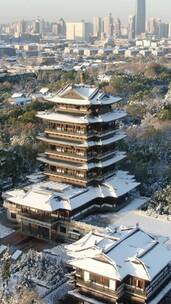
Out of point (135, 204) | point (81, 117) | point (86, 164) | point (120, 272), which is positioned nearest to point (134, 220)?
point (135, 204)

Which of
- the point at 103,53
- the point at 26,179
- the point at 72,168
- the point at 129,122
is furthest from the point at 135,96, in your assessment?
the point at 103,53

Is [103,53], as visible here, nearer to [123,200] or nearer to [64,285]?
[123,200]

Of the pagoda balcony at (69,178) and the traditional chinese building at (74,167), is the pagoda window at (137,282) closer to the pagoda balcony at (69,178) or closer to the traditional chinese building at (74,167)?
the traditional chinese building at (74,167)

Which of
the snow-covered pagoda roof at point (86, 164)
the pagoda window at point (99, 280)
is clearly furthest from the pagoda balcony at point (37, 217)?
the pagoda window at point (99, 280)

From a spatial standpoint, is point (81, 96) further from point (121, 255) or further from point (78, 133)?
point (121, 255)

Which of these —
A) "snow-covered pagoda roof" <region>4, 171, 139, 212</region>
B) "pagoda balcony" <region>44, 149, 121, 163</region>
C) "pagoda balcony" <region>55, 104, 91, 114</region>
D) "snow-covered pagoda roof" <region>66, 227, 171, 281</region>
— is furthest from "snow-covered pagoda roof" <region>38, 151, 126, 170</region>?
"snow-covered pagoda roof" <region>66, 227, 171, 281</region>
